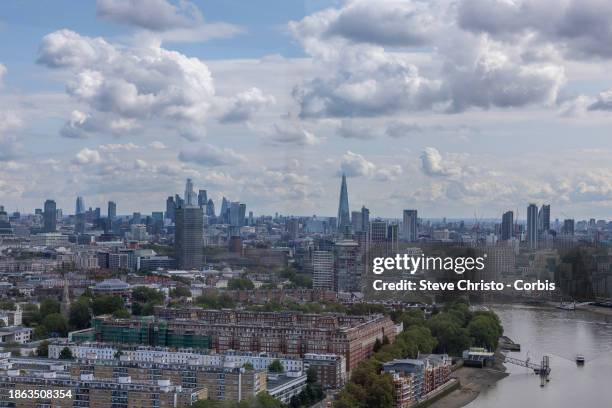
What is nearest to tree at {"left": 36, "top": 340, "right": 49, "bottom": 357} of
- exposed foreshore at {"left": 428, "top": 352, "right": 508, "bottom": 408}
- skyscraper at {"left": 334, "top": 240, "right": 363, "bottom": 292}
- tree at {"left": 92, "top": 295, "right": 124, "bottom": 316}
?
tree at {"left": 92, "top": 295, "right": 124, "bottom": 316}

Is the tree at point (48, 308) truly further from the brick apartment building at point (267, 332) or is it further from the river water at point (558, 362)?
the river water at point (558, 362)

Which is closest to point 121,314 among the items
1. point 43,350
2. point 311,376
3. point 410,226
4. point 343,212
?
point 43,350

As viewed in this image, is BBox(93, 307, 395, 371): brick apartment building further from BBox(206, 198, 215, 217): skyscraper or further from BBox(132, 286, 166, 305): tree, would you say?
BBox(206, 198, 215, 217): skyscraper

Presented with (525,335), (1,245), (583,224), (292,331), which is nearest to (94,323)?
(292,331)

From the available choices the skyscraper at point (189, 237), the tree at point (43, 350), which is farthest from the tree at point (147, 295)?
the skyscraper at point (189, 237)

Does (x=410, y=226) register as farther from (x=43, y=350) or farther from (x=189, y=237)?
(x=43, y=350)
